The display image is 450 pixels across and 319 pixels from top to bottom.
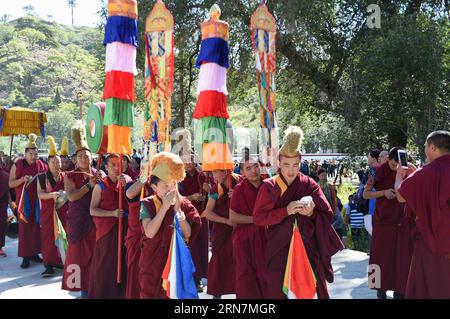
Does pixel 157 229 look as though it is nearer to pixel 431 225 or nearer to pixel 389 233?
pixel 431 225

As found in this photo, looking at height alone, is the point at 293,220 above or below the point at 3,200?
above

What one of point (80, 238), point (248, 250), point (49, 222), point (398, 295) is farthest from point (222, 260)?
point (49, 222)

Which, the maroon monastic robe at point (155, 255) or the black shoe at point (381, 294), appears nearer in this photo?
the maroon monastic robe at point (155, 255)

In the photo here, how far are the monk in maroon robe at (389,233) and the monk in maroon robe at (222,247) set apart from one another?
5.02ft

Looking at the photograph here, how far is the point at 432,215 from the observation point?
4.23m

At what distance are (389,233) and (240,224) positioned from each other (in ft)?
6.27

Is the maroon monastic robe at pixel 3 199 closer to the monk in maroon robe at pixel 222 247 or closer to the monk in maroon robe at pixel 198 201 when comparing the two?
the monk in maroon robe at pixel 198 201

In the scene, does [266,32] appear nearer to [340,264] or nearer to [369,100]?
[340,264]

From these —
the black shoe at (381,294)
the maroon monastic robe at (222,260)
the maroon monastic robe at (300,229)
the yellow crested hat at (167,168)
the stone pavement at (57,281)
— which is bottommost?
the stone pavement at (57,281)

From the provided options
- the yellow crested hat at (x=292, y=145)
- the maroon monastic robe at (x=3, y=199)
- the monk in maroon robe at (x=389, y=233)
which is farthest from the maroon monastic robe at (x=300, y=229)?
the maroon monastic robe at (x=3, y=199)

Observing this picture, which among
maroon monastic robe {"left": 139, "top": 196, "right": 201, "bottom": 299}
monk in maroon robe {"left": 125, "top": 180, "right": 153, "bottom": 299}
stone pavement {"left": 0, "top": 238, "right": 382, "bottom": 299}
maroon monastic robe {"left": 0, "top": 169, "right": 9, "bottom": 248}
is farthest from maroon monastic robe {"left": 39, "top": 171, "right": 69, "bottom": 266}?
maroon monastic robe {"left": 139, "top": 196, "right": 201, "bottom": 299}

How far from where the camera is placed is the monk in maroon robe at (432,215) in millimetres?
4176

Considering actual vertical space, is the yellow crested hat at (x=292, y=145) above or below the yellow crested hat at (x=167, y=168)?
above

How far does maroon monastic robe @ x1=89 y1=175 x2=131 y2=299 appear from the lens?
215 inches
